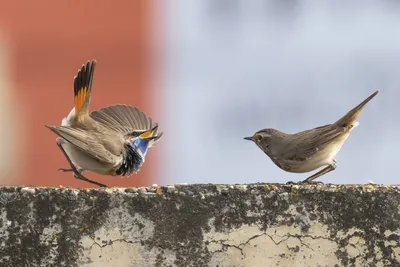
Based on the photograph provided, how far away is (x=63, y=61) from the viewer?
20.9 meters

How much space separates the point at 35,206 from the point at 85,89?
3420 mm

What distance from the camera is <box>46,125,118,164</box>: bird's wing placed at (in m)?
7.09

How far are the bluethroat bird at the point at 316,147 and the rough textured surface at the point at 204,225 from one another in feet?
9.11

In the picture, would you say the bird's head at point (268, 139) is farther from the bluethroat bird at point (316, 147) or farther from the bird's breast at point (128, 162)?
the bird's breast at point (128, 162)

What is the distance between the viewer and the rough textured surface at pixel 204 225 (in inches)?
182

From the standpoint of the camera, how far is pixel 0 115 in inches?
776

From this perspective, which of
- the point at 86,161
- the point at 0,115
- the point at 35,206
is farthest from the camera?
the point at 0,115

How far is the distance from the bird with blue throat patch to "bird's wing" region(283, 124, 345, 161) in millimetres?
1026

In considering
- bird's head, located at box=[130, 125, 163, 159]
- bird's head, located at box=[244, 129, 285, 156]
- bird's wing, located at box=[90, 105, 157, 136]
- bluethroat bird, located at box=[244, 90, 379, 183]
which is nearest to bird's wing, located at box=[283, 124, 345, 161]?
bluethroat bird, located at box=[244, 90, 379, 183]

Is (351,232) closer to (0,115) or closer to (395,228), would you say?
(395,228)

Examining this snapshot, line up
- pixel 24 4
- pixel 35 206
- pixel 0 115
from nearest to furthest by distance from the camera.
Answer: pixel 35 206
pixel 0 115
pixel 24 4

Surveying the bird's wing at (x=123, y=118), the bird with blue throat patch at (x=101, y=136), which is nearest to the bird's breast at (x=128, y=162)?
the bird with blue throat patch at (x=101, y=136)

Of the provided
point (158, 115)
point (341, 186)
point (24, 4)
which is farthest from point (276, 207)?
point (24, 4)

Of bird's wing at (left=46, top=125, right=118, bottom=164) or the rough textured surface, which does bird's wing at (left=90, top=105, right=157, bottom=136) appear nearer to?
bird's wing at (left=46, top=125, right=118, bottom=164)
